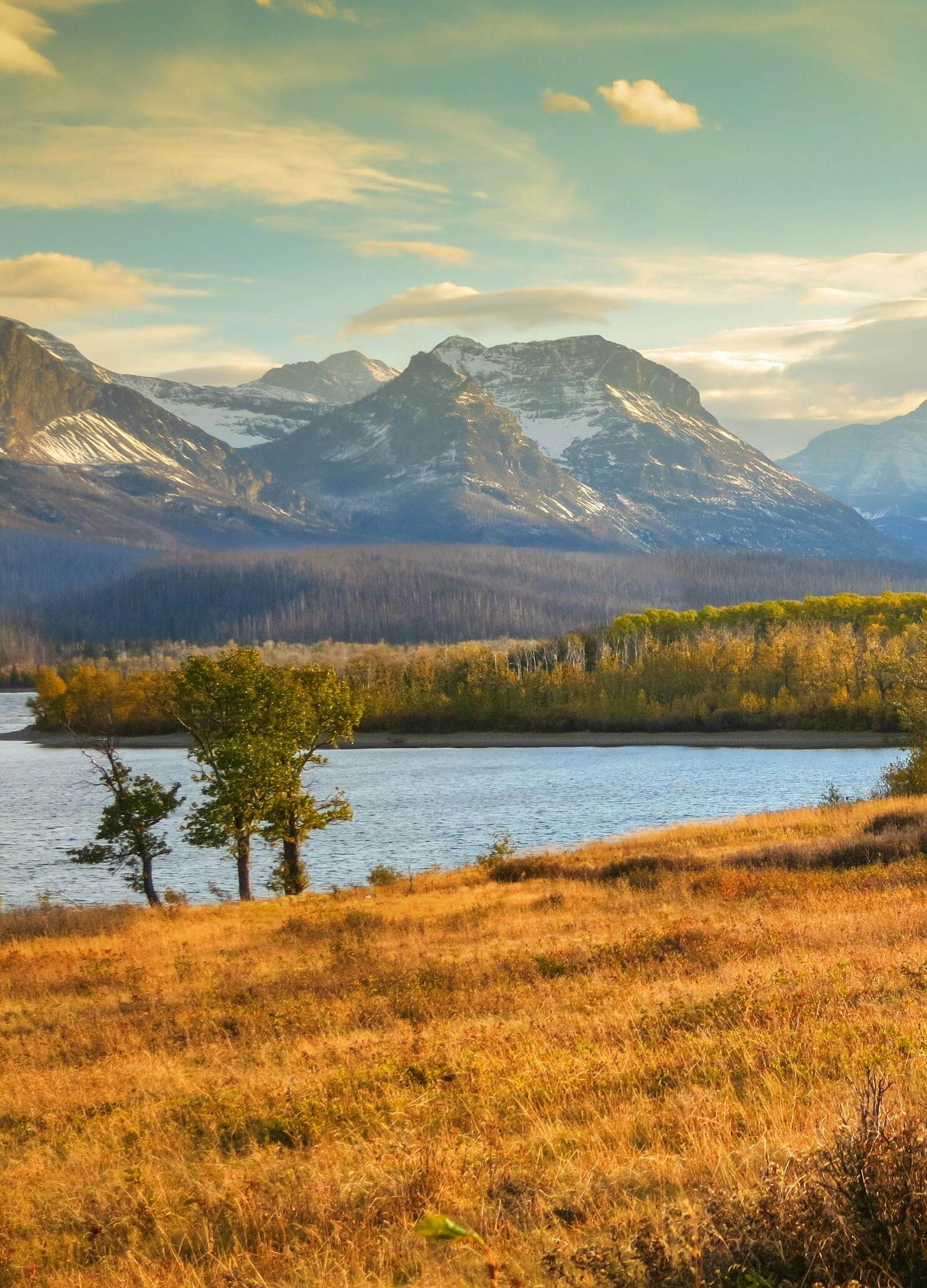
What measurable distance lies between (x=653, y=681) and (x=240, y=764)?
392ft

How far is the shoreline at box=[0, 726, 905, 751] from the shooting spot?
414 feet

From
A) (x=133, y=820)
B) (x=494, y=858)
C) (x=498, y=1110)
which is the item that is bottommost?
(x=494, y=858)

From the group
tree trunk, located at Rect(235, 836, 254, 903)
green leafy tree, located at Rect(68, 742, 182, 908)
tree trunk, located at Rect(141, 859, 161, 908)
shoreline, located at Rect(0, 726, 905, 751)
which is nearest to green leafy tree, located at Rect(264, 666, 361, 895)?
tree trunk, located at Rect(235, 836, 254, 903)

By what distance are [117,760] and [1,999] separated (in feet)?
81.9

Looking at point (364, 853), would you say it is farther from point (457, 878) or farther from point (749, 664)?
point (749, 664)

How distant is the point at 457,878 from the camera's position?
42.0m

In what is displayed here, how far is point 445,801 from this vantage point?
85750mm

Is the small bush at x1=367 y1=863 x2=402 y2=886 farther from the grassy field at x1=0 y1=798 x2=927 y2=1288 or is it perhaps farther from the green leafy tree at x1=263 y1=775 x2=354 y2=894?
the grassy field at x1=0 y1=798 x2=927 y2=1288

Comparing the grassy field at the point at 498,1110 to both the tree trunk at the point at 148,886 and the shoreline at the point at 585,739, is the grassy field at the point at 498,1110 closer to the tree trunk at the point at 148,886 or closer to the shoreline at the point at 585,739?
the tree trunk at the point at 148,886

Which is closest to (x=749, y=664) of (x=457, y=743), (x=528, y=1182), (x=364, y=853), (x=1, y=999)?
(x=457, y=743)

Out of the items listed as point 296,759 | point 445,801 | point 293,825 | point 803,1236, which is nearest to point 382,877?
point 293,825

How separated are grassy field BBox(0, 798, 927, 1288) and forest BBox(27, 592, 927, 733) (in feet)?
362

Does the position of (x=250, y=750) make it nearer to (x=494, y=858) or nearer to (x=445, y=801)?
(x=494, y=858)

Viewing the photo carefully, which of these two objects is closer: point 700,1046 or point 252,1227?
point 252,1227
